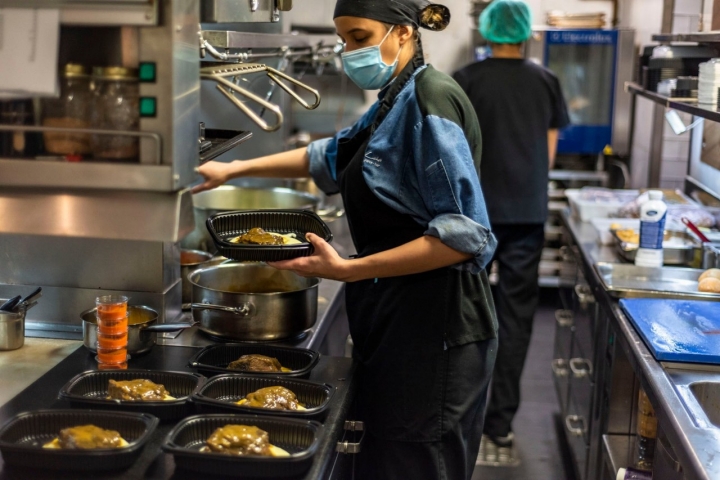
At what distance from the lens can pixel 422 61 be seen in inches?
92.4

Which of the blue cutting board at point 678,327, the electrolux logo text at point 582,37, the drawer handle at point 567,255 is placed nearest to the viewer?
the blue cutting board at point 678,327

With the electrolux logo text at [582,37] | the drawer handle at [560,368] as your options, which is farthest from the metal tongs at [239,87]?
the electrolux logo text at [582,37]

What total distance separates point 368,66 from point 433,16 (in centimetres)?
22

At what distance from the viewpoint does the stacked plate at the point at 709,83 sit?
3061mm

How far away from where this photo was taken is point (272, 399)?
1.91 m

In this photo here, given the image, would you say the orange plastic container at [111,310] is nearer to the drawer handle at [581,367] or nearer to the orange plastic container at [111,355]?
the orange plastic container at [111,355]

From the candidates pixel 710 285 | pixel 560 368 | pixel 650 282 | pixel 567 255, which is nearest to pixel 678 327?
pixel 710 285

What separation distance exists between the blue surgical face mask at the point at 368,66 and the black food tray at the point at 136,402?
0.87 meters

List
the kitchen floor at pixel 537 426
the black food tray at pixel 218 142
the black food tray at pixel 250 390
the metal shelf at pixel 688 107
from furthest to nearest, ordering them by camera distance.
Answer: the kitchen floor at pixel 537 426, the metal shelf at pixel 688 107, the black food tray at pixel 218 142, the black food tray at pixel 250 390

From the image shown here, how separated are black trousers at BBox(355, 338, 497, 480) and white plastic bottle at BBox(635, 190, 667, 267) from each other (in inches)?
48.6

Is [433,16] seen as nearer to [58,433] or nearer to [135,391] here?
[135,391]

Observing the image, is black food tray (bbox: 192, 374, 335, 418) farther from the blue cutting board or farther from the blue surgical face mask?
the blue cutting board

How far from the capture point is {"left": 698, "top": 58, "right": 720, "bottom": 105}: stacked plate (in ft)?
10.0

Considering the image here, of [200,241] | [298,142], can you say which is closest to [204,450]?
[200,241]
